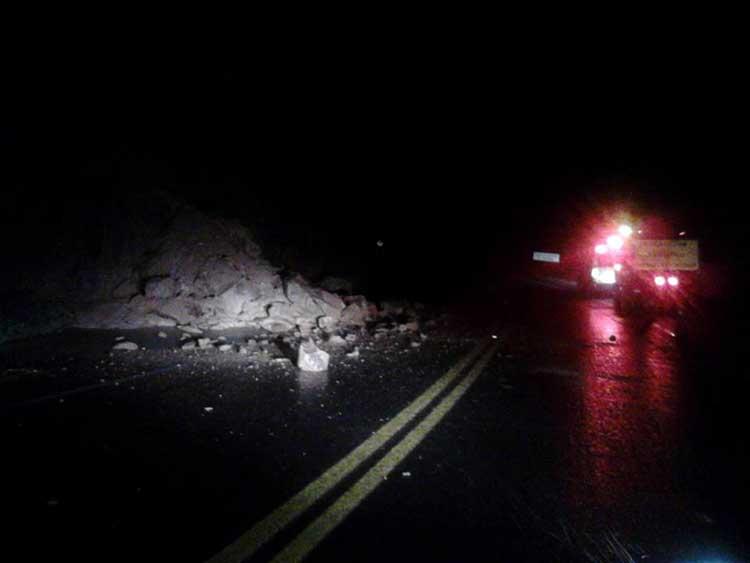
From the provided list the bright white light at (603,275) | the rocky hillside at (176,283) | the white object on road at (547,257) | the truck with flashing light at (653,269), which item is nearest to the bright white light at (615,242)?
the truck with flashing light at (653,269)

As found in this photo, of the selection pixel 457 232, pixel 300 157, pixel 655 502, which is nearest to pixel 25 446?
pixel 655 502

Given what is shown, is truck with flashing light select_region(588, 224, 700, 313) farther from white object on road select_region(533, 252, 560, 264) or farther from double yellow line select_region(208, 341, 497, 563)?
white object on road select_region(533, 252, 560, 264)

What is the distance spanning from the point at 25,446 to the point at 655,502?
4.79 m

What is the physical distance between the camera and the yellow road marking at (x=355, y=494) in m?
2.77

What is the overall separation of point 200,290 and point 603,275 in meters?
14.2

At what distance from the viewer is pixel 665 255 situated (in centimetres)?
1344

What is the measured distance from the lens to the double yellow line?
2.77 m

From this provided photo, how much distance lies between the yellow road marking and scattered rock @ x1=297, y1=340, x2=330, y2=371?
2.05 m

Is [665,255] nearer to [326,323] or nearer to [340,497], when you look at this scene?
[326,323]

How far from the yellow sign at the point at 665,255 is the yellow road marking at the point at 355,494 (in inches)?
413

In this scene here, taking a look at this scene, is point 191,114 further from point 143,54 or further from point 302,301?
point 302,301

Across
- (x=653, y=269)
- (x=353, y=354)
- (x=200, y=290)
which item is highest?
(x=653, y=269)

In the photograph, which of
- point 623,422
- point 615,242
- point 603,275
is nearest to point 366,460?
point 623,422

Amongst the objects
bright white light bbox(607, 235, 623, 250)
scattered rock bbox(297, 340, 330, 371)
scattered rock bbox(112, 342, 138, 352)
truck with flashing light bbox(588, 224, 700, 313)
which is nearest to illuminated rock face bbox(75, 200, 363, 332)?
scattered rock bbox(112, 342, 138, 352)
